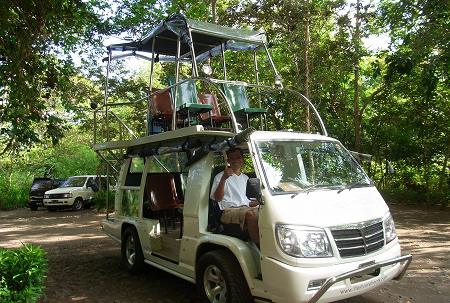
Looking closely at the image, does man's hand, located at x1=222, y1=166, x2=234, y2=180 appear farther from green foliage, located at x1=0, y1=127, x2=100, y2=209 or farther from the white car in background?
green foliage, located at x1=0, y1=127, x2=100, y2=209

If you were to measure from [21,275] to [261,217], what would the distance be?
2496 mm

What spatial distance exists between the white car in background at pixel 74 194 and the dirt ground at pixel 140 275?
7772 mm

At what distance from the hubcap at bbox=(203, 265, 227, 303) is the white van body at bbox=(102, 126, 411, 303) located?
0.07 m

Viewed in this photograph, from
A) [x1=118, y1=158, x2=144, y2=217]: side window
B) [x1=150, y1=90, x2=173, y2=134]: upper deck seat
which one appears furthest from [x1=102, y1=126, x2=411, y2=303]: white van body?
[x1=150, y1=90, x2=173, y2=134]: upper deck seat

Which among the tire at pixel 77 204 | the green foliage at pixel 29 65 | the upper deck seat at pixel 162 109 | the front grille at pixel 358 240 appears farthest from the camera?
the tire at pixel 77 204

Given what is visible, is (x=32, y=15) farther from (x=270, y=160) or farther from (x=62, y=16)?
(x=270, y=160)

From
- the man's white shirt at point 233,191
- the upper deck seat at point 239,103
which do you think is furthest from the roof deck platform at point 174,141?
the upper deck seat at point 239,103

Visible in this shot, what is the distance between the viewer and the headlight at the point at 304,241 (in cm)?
413

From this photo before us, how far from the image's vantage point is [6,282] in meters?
4.30

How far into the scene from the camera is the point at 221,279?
4852 mm

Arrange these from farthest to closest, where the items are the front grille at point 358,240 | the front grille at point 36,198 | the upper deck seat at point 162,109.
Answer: the front grille at point 36,198
the upper deck seat at point 162,109
the front grille at point 358,240

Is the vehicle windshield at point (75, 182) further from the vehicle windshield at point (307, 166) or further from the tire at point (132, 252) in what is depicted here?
the vehicle windshield at point (307, 166)

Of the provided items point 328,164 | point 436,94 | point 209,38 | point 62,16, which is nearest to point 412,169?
point 436,94

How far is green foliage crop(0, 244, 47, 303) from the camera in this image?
163 inches
